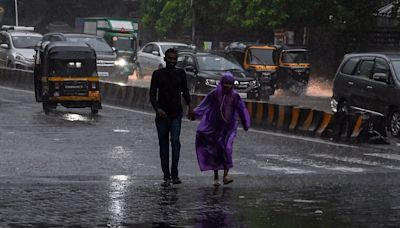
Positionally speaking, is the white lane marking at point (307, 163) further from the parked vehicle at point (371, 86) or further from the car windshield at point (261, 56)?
the car windshield at point (261, 56)

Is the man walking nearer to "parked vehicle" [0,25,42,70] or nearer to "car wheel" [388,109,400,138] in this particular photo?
"car wheel" [388,109,400,138]

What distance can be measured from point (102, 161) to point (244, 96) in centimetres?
1463

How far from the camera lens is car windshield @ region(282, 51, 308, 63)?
40.5 metres

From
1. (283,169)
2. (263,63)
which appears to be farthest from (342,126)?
(263,63)

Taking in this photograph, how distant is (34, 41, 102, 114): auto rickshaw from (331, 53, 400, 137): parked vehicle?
6.02m

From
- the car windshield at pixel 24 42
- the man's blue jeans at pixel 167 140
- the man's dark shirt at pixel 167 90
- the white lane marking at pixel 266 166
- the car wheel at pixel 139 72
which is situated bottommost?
the car wheel at pixel 139 72

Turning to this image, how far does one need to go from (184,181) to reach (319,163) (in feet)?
11.6

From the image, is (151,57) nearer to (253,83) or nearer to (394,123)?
(253,83)

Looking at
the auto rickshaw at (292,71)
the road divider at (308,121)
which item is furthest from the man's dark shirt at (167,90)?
the auto rickshaw at (292,71)

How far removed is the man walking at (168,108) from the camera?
13.1 m

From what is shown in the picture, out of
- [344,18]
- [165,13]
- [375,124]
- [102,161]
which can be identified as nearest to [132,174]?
[102,161]

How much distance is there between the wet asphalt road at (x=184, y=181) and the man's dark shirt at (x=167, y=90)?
1033mm

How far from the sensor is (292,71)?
132ft

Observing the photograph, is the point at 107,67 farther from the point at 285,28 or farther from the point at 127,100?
the point at 285,28
